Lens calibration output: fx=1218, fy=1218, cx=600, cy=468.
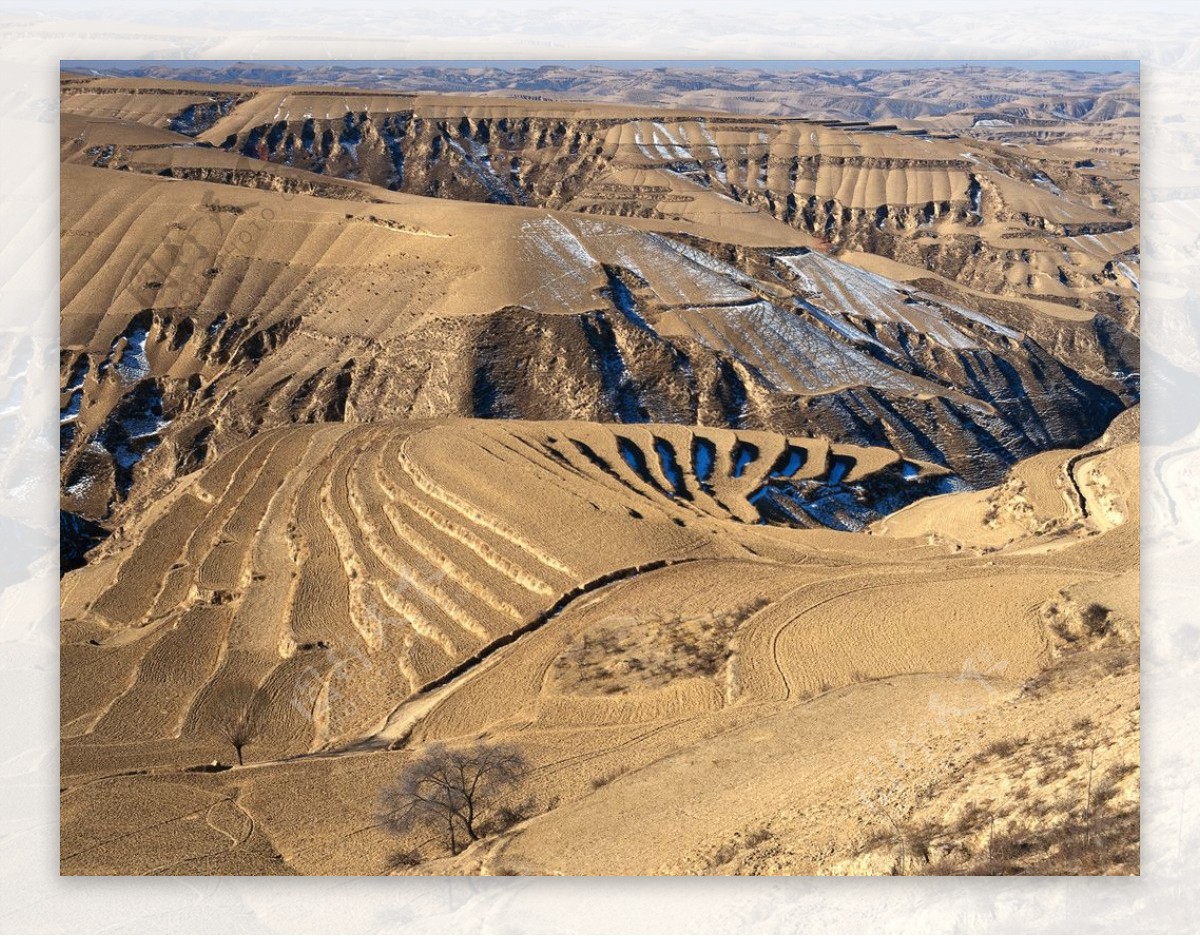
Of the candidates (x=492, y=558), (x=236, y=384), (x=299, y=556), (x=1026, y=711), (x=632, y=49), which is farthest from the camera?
(x=236, y=384)

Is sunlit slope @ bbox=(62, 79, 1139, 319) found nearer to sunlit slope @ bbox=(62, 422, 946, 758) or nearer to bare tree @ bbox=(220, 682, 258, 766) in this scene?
sunlit slope @ bbox=(62, 422, 946, 758)

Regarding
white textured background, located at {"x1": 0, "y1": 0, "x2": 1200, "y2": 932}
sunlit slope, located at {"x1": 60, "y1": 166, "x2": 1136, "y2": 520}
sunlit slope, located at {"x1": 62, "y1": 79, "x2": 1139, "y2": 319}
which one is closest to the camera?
white textured background, located at {"x1": 0, "y1": 0, "x2": 1200, "y2": 932}

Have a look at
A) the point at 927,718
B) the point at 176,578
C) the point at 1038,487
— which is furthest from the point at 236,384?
the point at 927,718

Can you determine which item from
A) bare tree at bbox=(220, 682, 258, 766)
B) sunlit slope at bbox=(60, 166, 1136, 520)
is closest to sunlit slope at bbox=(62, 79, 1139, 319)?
sunlit slope at bbox=(60, 166, 1136, 520)

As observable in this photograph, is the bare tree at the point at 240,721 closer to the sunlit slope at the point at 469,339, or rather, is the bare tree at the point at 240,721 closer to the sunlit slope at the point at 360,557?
the sunlit slope at the point at 360,557

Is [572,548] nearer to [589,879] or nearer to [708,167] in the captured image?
[589,879]

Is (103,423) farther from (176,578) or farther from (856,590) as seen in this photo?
(856,590)
